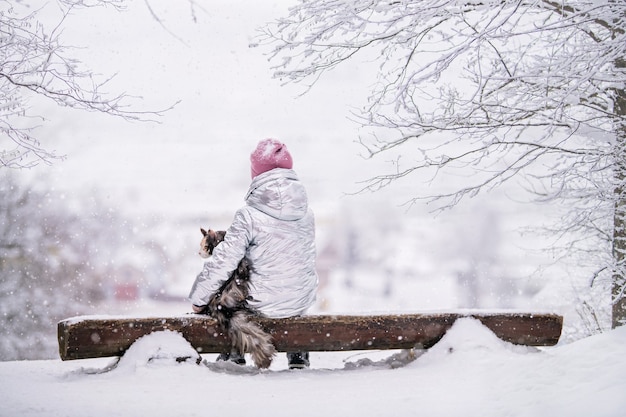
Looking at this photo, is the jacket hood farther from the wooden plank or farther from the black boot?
the black boot

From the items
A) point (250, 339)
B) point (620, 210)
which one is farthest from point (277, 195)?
point (620, 210)

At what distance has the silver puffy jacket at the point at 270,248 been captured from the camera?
14.1 feet

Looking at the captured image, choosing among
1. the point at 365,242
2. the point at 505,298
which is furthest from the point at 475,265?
the point at 365,242

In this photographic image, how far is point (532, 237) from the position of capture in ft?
26.1

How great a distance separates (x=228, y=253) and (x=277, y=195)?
1.78 feet

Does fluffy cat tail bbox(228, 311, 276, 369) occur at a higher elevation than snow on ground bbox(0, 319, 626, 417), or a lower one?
higher

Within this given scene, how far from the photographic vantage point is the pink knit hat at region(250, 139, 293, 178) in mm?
4473

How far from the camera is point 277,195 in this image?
169 inches

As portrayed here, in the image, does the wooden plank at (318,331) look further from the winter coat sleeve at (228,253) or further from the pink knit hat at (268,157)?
the pink knit hat at (268,157)

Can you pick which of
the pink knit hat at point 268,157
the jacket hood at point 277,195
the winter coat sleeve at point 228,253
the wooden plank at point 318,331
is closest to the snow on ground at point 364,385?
the wooden plank at point 318,331

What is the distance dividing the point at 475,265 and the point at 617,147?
52193 millimetres

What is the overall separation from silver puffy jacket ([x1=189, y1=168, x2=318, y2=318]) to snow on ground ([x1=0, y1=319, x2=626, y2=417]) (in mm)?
487

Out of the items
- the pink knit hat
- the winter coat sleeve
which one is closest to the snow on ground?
the winter coat sleeve

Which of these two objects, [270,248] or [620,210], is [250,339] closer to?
[270,248]
